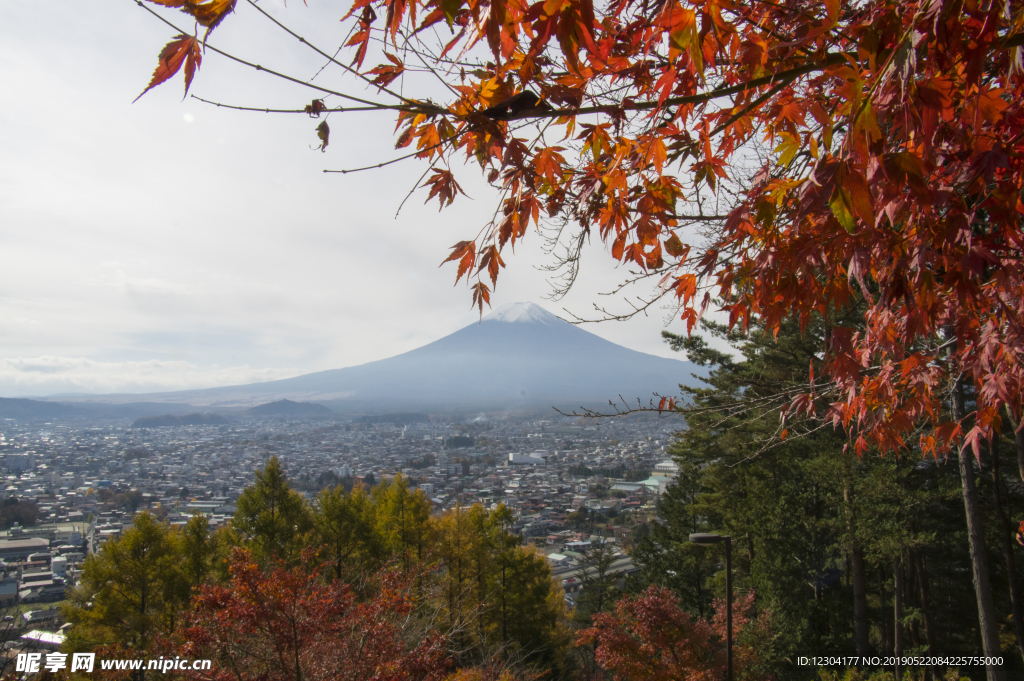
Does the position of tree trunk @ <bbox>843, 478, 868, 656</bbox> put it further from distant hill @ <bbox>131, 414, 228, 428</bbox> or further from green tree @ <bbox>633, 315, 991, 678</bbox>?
distant hill @ <bbox>131, 414, 228, 428</bbox>

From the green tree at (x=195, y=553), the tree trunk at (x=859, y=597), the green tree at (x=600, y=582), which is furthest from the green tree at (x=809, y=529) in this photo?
the green tree at (x=195, y=553)

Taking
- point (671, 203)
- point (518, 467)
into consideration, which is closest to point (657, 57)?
point (671, 203)

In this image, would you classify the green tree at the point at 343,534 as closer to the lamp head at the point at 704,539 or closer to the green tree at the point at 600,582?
the green tree at the point at 600,582

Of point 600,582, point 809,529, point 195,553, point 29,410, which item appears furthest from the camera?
point 29,410

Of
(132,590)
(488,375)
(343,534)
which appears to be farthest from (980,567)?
→ (488,375)

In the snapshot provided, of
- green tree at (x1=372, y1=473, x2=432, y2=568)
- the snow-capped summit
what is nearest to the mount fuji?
the snow-capped summit

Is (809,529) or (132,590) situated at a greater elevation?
(809,529)

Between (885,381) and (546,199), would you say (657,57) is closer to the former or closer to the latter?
(546,199)

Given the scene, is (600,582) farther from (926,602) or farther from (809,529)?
(926,602)
